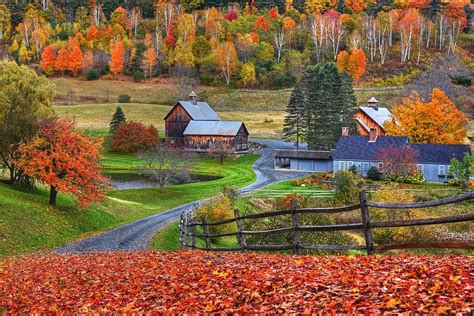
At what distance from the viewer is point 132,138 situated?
85000 millimetres

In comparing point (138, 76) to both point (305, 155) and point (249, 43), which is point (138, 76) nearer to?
point (249, 43)

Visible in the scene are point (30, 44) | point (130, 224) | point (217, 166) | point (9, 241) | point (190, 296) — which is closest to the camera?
point (190, 296)

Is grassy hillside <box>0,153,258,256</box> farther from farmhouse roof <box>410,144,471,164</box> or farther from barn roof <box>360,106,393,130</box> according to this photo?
barn roof <box>360,106,393,130</box>

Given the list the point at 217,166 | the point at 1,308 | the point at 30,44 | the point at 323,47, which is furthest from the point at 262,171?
the point at 30,44

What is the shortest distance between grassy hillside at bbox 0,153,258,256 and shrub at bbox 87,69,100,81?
91916 millimetres

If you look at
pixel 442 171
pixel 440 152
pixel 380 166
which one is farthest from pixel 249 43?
pixel 442 171

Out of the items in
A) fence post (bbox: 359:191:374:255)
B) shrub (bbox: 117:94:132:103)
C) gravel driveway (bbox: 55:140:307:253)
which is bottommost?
Answer: gravel driveway (bbox: 55:140:307:253)

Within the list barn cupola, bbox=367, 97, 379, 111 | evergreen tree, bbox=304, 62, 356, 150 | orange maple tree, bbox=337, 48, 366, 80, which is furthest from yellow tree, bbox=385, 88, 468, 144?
orange maple tree, bbox=337, 48, 366, 80

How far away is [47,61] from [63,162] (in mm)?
118110

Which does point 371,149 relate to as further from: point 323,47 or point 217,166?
point 323,47

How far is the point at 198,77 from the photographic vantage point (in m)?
139

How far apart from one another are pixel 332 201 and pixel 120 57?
107340mm

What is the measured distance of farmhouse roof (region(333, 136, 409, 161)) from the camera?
68875 millimetres

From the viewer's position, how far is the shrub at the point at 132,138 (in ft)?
278
